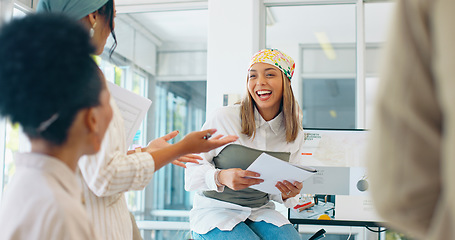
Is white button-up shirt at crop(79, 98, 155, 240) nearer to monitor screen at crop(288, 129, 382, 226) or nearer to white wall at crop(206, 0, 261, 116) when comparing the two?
monitor screen at crop(288, 129, 382, 226)

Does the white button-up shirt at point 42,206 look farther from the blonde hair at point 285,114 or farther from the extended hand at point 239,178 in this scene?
the blonde hair at point 285,114

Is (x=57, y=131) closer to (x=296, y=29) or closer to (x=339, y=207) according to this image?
(x=339, y=207)

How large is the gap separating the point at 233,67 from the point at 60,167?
305 cm

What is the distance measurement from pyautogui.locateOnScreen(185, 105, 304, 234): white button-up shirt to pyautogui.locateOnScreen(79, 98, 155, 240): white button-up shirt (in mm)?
841

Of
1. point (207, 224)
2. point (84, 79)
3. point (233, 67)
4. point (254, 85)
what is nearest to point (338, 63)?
point (233, 67)

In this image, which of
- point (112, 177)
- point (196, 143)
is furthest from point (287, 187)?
point (112, 177)

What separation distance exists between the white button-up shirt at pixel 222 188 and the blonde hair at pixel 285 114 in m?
0.03

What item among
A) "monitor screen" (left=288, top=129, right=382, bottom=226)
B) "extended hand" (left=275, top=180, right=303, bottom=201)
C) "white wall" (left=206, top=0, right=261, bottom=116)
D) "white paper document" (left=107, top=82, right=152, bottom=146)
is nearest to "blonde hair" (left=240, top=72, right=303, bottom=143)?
"extended hand" (left=275, top=180, right=303, bottom=201)

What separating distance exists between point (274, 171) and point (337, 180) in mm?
1439

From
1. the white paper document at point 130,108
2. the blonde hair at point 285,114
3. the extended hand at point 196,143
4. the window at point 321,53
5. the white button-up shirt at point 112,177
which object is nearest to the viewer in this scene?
the white button-up shirt at point 112,177

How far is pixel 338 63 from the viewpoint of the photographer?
5664mm

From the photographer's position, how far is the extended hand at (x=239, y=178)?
208 cm

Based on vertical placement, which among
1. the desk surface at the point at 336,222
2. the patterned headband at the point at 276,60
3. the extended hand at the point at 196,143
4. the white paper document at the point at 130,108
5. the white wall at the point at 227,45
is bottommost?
the desk surface at the point at 336,222

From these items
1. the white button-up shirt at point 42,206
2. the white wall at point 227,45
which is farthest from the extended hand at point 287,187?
the white wall at point 227,45
